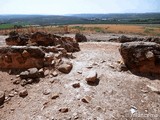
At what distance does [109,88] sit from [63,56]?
11.5 feet

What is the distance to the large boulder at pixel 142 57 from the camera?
10664mm

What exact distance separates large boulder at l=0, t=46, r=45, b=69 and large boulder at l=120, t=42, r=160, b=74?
3965 mm

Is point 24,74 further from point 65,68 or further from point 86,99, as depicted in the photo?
point 86,99

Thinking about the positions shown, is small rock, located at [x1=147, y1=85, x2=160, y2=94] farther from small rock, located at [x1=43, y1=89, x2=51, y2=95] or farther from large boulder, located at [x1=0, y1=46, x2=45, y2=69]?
large boulder, located at [x1=0, y1=46, x2=45, y2=69]

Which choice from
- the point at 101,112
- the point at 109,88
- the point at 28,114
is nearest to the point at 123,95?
the point at 109,88

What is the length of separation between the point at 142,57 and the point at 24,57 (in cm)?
539

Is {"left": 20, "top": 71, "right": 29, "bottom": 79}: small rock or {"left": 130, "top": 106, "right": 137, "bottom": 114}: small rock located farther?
{"left": 20, "top": 71, "right": 29, "bottom": 79}: small rock

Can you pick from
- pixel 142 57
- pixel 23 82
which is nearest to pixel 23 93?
pixel 23 82

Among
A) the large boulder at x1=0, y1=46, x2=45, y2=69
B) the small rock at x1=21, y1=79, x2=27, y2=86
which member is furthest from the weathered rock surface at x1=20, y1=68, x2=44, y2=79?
the large boulder at x1=0, y1=46, x2=45, y2=69

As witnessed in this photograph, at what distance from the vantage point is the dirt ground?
7988 mm

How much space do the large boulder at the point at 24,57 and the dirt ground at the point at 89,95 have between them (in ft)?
2.22

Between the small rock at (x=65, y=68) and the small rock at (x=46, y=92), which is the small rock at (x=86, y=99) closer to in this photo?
the small rock at (x=46, y=92)

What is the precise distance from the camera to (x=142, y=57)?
10.7 meters

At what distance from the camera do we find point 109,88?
926 centimetres
